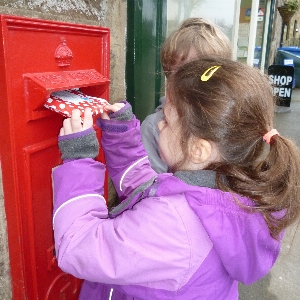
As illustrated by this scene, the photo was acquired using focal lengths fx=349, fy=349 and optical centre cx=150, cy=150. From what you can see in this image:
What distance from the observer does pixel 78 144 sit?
3.45 ft

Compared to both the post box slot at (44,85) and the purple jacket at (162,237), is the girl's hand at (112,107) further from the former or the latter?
the purple jacket at (162,237)

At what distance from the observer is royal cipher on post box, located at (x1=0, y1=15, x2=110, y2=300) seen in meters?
0.97

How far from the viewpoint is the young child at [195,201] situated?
3.09 feet

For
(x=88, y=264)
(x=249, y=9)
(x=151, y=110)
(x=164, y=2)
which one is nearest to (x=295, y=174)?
(x=88, y=264)

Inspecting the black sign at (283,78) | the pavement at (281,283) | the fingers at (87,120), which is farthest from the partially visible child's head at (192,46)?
the black sign at (283,78)

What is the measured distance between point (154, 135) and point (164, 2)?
933mm

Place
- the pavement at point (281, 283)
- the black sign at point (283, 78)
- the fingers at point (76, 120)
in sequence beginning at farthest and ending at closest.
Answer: the black sign at point (283, 78) → the pavement at point (281, 283) → the fingers at point (76, 120)

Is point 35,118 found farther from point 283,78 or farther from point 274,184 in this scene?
point 283,78

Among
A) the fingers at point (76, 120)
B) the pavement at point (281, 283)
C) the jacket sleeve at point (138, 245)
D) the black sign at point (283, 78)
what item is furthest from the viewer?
the black sign at point (283, 78)

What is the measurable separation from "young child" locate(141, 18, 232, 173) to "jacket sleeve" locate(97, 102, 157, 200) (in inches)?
9.2

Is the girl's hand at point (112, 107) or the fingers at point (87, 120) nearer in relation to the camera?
the fingers at point (87, 120)

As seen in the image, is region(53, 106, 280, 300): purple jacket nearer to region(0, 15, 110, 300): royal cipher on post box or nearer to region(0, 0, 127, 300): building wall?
region(0, 15, 110, 300): royal cipher on post box

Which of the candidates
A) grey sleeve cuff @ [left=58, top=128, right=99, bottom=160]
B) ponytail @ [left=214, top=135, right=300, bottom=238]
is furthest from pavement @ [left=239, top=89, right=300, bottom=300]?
grey sleeve cuff @ [left=58, top=128, right=99, bottom=160]

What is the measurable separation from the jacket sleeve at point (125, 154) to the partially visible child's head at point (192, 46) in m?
0.44
